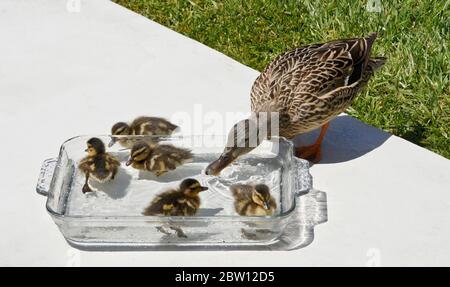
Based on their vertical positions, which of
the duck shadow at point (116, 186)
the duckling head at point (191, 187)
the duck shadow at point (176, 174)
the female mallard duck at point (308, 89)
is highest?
the female mallard duck at point (308, 89)

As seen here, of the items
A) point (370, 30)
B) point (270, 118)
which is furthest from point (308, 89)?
point (370, 30)

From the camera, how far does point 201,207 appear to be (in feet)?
14.8

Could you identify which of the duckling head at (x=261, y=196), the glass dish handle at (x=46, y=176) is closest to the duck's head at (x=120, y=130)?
the glass dish handle at (x=46, y=176)

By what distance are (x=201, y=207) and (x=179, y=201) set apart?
21 centimetres

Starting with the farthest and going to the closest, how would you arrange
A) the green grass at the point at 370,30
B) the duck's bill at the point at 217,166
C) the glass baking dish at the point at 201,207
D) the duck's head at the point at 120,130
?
the green grass at the point at 370,30, the duck's head at the point at 120,130, the duck's bill at the point at 217,166, the glass baking dish at the point at 201,207

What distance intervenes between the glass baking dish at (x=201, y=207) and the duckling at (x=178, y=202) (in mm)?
57

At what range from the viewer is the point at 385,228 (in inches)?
175

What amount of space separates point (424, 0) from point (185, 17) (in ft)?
5.78

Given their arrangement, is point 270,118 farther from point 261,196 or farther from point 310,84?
point 261,196

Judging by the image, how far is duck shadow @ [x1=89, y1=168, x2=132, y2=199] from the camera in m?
4.64

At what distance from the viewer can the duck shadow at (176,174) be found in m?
4.76

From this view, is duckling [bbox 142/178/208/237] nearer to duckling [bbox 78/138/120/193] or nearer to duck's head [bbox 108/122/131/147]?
duckling [bbox 78/138/120/193]

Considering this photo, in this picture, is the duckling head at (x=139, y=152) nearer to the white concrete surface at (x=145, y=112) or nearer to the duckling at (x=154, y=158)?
the duckling at (x=154, y=158)

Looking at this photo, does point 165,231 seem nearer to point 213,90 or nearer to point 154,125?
point 154,125
